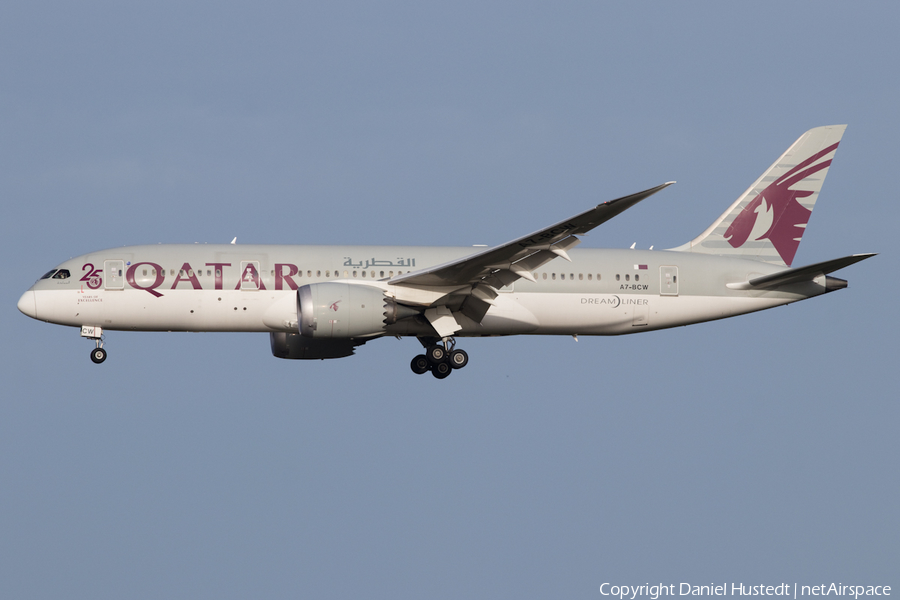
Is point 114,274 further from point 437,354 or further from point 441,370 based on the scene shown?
point 441,370

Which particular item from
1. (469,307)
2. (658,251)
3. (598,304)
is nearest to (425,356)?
(469,307)

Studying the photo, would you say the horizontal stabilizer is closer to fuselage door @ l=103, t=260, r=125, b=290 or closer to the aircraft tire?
fuselage door @ l=103, t=260, r=125, b=290

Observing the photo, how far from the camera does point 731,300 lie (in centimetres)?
3734

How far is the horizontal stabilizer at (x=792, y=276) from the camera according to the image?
33.9m

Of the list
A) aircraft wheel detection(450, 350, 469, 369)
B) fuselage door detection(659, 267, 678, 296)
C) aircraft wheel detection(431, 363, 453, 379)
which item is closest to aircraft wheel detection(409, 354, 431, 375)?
aircraft wheel detection(431, 363, 453, 379)

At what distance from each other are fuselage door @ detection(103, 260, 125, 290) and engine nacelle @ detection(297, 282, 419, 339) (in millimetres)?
5530

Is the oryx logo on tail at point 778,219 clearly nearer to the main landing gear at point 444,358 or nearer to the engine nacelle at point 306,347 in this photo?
the main landing gear at point 444,358

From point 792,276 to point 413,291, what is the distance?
1214 centimetres

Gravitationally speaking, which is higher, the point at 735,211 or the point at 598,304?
the point at 735,211

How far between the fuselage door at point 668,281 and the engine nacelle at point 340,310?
933 centimetres

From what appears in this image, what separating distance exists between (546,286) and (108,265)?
13.2m

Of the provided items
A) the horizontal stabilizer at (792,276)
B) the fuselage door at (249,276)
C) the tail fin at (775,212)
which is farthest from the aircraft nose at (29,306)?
the horizontal stabilizer at (792,276)

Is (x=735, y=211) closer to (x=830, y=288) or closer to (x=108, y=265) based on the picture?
(x=830, y=288)

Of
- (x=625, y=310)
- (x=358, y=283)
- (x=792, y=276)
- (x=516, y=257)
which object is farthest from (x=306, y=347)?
(x=792, y=276)
